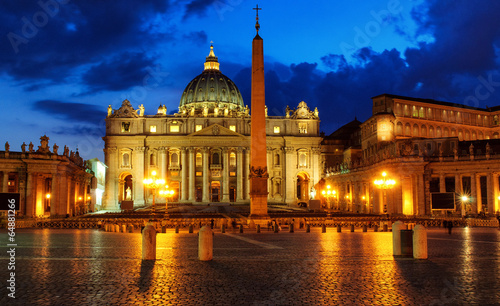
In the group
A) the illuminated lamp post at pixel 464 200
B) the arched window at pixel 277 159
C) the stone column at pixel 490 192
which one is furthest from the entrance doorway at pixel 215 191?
the stone column at pixel 490 192

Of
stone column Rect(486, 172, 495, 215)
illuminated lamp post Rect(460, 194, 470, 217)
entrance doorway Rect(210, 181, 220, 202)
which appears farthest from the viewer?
entrance doorway Rect(210, 181, 220, 202)

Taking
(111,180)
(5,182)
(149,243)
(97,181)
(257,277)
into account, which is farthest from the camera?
(111,180)

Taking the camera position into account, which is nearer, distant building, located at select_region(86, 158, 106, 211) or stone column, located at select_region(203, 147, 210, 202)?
distant building, located at select_region(86, 158, 106, 211)

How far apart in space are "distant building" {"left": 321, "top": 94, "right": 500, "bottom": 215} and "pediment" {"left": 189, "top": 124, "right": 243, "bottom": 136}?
72.4 feet

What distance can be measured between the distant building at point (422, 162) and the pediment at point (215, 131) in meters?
22.1

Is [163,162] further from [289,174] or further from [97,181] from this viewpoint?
[289,174]

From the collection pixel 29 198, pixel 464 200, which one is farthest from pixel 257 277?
pixel 464 200

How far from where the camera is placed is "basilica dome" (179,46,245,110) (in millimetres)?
123500

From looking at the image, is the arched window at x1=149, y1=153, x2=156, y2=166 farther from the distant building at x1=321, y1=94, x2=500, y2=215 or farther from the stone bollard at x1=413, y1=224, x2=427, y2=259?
the stone bollard at x1=413, y1=224, x2=427, y2=259

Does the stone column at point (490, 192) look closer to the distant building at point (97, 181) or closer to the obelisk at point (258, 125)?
the obelisk at point (258, 125)

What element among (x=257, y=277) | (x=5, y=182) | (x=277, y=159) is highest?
(x=277, y=159)

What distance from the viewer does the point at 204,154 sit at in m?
100

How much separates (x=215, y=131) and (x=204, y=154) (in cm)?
504

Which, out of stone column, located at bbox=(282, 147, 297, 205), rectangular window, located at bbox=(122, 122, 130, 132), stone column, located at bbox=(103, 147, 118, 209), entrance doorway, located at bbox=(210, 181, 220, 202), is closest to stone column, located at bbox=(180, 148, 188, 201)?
entrance doorway, located at bbox=(210, 181, 220, 202)
